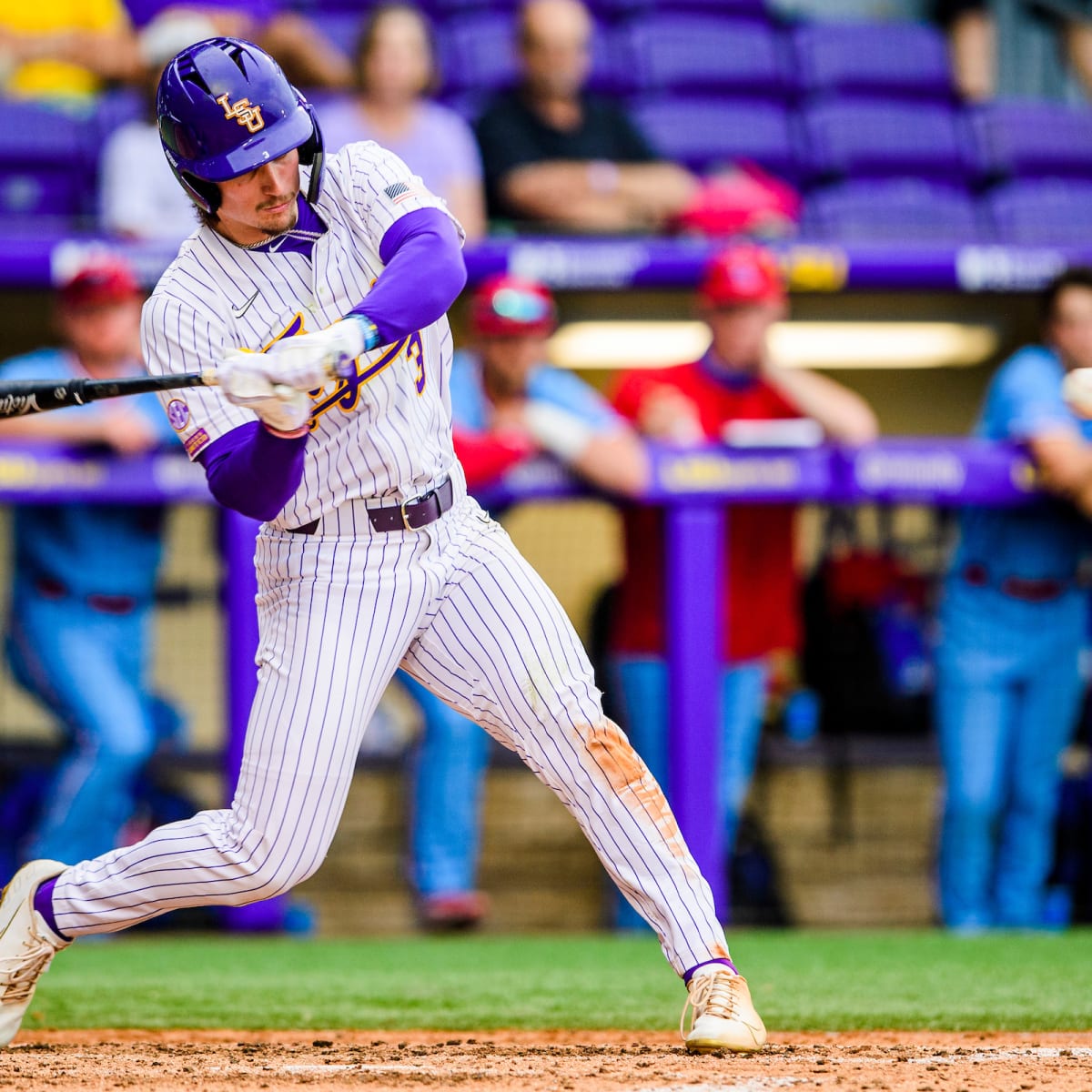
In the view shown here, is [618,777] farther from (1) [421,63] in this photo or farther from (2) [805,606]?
(1) [421,63]

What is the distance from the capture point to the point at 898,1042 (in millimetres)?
2975

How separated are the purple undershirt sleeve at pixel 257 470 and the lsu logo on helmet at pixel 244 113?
438mm

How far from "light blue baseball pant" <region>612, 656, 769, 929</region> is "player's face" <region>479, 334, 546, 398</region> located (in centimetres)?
80

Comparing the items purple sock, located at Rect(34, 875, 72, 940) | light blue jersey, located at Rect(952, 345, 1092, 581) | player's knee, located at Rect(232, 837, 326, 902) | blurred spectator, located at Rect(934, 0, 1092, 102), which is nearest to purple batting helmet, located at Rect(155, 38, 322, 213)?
player's knee, located at Rect(232, 837, 326, 902)

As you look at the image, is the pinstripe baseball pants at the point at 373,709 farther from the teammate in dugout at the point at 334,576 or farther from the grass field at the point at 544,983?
the grass field at the point at 544,983

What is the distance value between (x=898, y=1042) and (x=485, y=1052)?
0.70m

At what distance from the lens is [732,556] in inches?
192

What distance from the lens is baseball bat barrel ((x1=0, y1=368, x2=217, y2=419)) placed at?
248cm

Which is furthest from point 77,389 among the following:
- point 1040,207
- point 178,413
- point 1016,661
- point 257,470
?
point 1040,207

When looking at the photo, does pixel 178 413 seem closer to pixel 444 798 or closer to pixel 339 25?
pixel 444 798

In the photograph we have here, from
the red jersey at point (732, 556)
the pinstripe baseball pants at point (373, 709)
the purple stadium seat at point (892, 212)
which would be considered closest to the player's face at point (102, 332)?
the red jersey at point (732, 556)

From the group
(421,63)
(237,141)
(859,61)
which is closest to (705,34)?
(859,61)

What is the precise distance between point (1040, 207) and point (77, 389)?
15.8ft

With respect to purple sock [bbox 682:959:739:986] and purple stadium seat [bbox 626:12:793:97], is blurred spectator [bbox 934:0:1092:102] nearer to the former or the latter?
purple stadium seat [bbox 626:12:793:97]
